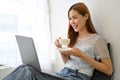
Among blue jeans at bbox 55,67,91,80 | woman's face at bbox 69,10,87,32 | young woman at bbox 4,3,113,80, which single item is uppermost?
woman's face at bbox 69,10,87,32

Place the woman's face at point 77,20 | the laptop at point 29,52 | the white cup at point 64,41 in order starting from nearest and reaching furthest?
1. the laptop at point 29,52
2. the white cup at point 64,41
3. the woman's face at point 77,20

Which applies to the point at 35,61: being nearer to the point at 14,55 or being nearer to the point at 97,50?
the point at 97,50

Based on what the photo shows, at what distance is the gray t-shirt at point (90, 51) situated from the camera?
159 cm

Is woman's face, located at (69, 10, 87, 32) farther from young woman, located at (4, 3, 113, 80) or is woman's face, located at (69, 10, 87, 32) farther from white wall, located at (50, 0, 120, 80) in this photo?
white wall, located at (50, 0, 120, 80)

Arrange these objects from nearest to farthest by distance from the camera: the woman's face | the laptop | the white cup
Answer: the laptop → the white cup → the woman's face

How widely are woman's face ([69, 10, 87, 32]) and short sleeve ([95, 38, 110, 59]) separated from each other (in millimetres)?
201

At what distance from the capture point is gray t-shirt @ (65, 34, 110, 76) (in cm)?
159

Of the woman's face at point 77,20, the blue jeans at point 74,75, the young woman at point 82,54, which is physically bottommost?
the blue jeans at point 74,75

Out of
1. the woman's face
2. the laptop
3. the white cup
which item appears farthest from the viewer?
the woman's face

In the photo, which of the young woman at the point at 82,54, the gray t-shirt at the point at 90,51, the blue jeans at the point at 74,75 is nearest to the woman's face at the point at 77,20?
the young woman at the point at 82,54

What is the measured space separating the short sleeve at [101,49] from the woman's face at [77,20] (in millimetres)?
201

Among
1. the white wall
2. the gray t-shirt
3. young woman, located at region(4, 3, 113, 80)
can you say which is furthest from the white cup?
the white wall

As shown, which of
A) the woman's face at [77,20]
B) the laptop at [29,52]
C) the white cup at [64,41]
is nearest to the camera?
the laptop at [29,52]

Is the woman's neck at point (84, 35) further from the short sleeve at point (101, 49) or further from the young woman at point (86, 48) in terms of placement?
the short sleeve at point (101, 49)
